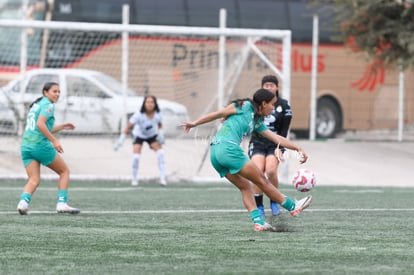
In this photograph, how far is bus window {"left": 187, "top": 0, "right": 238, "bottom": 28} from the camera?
2669 centimetres

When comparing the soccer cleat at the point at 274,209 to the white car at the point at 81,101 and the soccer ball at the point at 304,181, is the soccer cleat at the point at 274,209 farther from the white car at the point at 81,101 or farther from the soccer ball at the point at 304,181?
the white car at the point at 81,101

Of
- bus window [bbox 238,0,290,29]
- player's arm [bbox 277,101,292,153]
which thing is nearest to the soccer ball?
player's arm [bbox 277,101,292,153]

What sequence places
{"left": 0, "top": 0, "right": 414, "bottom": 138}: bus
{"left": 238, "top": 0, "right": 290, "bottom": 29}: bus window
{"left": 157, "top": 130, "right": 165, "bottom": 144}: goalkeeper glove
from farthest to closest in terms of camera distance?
{"left": 238, "top": 0, "right": 290, "bottom": 29}: bus window → {"left": 0, "top": 0, "right": 414, "bottom": 138}: bus → {"left": 157, "top": 130, "right": 165, "bottom": 144}: goalkeeper glove

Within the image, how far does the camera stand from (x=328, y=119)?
29.5 m

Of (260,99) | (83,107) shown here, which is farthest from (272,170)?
(83,107)

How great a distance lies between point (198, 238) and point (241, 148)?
127 centimetres

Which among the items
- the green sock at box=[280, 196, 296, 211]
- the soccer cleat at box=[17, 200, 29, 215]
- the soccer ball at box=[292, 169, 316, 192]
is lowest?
the soccer cleat at box=[17, 200, 29, 215]

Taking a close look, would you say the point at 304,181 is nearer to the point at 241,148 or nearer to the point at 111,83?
the point at 241,148

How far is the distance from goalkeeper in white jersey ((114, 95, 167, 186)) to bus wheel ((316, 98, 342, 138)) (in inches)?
378

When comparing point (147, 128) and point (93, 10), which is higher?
point (93, 10)

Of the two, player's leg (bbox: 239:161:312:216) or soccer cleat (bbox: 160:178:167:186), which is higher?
player's leg (bbox: 239:161:312:216)

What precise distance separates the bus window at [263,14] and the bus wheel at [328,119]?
2.52 meters

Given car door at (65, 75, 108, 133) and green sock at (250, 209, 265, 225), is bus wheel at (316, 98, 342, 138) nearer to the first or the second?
car door at (65, 75, 108, 133)

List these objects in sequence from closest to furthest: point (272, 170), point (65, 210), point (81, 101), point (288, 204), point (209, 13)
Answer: point (288, 204)
point (65, 210)
point (272, 170)
point (81, 101)
point (209, 13)
